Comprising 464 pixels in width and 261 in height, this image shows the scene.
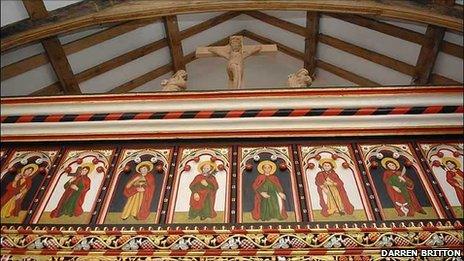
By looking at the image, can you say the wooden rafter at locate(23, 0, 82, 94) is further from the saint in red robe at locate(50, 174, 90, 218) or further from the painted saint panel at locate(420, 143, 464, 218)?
the painted saint panel at locate(420, 143, 464, 218)

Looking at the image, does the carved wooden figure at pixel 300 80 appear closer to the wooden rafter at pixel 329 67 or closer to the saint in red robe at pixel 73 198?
the saint in red robe at pixel 73 198

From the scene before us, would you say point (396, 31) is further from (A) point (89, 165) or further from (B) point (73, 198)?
(B) point (73, 198)

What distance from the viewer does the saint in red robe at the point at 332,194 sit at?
252cm

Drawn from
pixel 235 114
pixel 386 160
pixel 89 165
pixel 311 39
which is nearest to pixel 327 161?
pixel 386 160

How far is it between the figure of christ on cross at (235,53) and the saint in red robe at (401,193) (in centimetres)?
158

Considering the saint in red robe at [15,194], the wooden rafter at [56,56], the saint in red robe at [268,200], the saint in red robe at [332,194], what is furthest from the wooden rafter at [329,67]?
the saint in red robe at [15,194]

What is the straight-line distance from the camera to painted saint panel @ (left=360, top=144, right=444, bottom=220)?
2494 millimetres

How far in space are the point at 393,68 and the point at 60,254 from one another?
4.88 metres

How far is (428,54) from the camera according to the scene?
514 centimetres

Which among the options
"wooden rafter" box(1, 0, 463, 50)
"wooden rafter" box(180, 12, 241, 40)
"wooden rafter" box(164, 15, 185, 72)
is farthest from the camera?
"wooden rafter" box(180, 12, 241, 40)

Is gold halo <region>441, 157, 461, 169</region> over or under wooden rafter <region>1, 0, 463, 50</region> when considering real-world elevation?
under

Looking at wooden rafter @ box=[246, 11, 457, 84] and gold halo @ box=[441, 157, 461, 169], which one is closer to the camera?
gold halo @ box=[441, 157, 461, 169]

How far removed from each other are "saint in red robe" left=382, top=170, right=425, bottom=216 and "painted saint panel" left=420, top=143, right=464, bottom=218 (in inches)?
7.7

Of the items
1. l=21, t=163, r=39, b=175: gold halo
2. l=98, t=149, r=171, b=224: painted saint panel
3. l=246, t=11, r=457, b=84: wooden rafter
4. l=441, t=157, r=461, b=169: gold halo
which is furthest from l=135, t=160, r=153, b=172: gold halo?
l=246, t=11, r=457, b=84: wooden rafter
